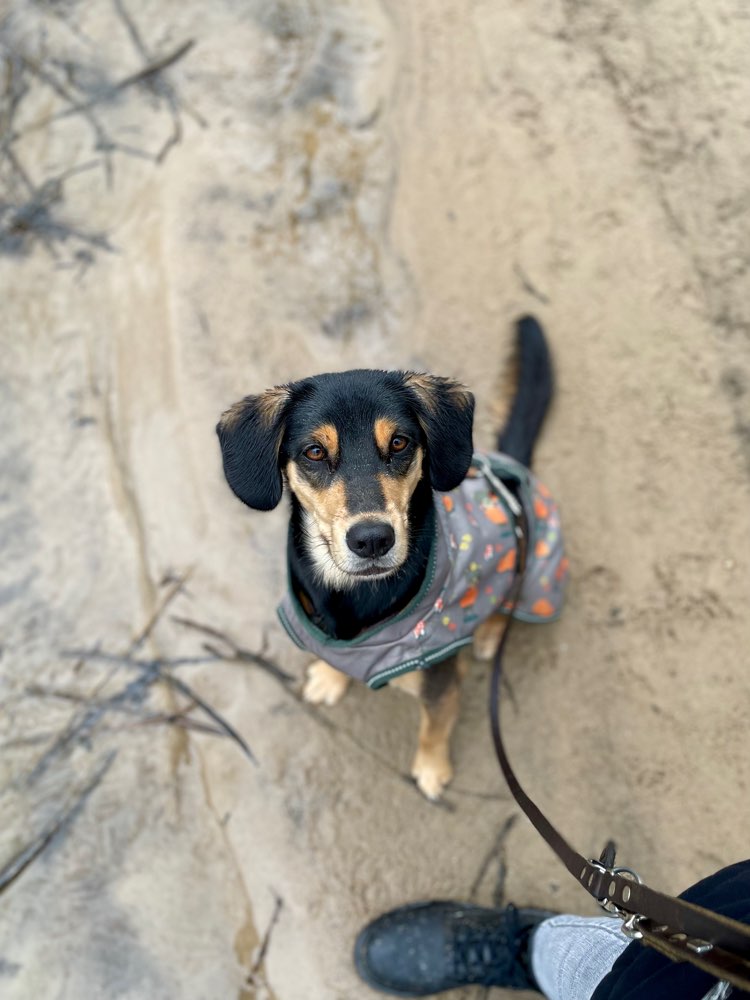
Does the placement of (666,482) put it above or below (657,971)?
above

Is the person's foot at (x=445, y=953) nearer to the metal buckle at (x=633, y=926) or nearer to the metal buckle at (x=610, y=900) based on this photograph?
the metal buckle at (x=610, y=900)

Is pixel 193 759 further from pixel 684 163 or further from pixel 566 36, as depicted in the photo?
pixel 566 36

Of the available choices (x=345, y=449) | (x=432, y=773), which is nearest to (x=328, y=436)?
(x=345, y=449)

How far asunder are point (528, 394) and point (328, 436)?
1.53 m

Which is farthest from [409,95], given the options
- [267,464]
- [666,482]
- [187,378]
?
[267,464]

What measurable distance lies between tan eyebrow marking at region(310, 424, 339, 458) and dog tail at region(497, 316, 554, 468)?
136 cm

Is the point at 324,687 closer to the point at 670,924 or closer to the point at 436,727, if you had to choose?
the point at 436,727

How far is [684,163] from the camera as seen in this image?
4.15 meters

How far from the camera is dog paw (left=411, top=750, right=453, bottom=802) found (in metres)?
3.13

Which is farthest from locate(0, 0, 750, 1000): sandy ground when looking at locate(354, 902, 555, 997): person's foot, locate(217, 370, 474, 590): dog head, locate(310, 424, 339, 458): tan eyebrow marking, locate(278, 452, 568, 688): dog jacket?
locate(310, 424, 339, 458): tan eyebrow marking

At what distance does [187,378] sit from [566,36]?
3203 millimetres

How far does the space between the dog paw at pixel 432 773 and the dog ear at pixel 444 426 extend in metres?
1.31

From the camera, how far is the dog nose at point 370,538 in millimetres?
2203

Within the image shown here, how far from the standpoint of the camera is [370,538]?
2.21m
